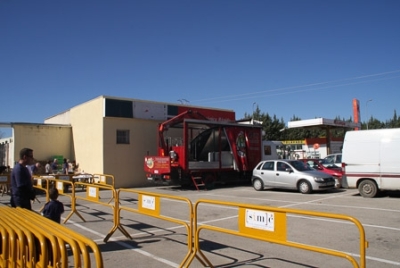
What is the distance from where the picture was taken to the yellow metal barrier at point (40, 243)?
3139 mm

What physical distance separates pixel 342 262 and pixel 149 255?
329 centimetres

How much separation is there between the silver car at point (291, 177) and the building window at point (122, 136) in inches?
326

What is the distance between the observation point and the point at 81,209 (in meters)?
12.4

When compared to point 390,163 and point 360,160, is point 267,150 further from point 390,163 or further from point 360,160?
Answer: point 390,163

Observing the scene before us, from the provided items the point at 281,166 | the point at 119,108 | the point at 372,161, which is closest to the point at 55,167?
the point at 119,108

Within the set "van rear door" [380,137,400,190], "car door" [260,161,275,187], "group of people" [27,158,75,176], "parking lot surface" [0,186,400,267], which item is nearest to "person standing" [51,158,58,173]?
"group of people" [27,158,75,176]

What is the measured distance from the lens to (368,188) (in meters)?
14.1

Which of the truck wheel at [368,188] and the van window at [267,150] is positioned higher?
the van window at [267,150]

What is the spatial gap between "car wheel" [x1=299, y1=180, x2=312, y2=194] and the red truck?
508 cm

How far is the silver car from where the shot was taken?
15727 millimetres

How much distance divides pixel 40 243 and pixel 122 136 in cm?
1848

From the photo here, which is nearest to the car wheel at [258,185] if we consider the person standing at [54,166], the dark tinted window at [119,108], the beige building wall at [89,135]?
the beige building wall at [89,135]

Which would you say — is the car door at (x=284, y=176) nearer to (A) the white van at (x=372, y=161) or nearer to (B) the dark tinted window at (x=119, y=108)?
(A) the white van at (x=372, y=161)

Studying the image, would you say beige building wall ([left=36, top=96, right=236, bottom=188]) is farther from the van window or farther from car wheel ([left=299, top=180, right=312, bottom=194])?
car wheel ([left=299, top=180, right=312, bottom=194])
